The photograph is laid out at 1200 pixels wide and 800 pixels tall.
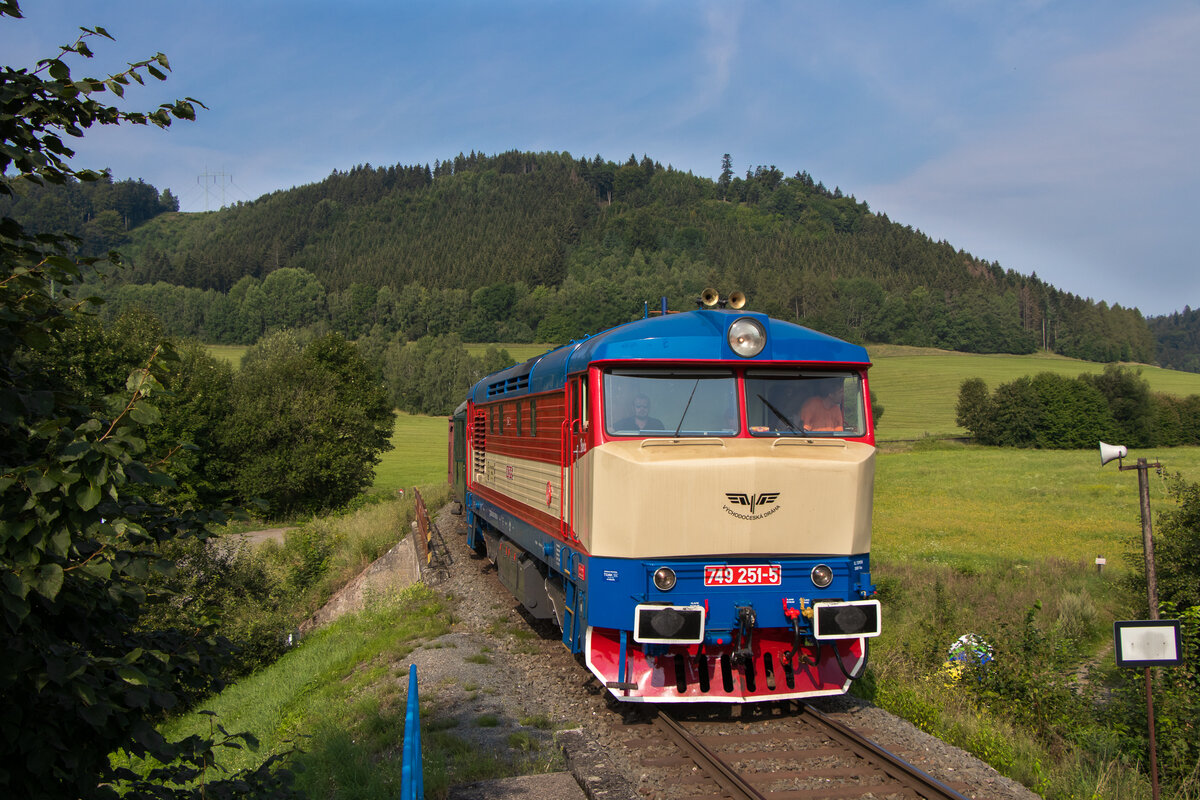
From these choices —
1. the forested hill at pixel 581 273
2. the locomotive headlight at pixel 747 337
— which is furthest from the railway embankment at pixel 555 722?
the forested hill at pixel 581 273

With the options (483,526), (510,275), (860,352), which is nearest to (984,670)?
(860,352)

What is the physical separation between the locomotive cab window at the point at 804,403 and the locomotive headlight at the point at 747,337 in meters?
0.25

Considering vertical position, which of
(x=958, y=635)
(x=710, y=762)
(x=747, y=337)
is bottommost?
(x=958, y=635)

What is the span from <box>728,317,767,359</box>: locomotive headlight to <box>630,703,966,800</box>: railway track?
12.1 feet

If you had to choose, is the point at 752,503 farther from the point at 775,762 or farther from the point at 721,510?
the point at 775,762

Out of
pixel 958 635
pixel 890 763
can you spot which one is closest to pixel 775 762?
pixel 890 763

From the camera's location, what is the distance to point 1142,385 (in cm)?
6994

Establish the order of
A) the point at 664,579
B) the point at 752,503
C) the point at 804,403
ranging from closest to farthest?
the point at 664,579, the point at 752,503, the point at 804,403

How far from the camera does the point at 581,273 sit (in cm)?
14262

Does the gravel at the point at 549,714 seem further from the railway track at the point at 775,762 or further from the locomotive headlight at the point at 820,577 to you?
the locomotive headlight at the point at 820,577

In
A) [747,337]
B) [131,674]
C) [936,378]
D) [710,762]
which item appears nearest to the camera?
[131,674]

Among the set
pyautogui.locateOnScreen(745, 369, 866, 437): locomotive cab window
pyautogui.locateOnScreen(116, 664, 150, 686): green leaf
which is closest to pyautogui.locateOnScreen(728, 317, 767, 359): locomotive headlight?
pyautogui.locateOnScreen(745, 369, 866, 437): locomotive cab window

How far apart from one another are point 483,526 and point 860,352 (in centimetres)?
1051

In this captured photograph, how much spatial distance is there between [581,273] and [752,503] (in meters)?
136
